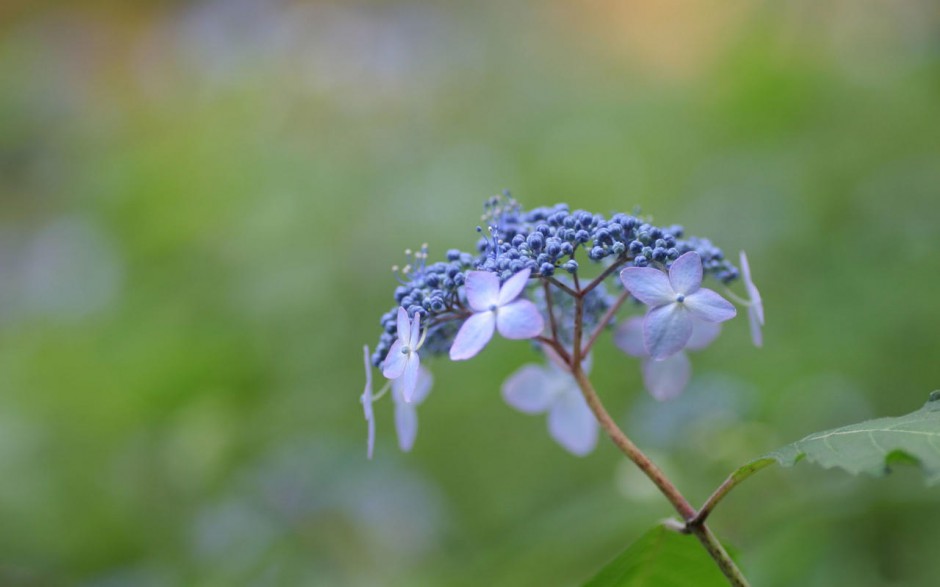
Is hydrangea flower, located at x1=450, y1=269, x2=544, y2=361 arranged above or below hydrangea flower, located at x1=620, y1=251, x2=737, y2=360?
above

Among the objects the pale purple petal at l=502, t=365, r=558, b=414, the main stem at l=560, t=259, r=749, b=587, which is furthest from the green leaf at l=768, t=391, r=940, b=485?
the pale purple petal at l=502, t=365, r=558, b=414

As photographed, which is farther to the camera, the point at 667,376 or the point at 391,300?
the point at 391,300

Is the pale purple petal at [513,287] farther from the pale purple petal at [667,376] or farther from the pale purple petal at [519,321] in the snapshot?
the pale purple petal at [667,376]

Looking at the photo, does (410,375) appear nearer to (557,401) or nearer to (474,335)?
(474,335)

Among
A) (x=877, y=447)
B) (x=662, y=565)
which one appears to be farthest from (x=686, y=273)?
(x=662, y=565)

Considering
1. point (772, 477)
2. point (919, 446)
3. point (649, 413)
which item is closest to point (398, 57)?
point (649, 413)

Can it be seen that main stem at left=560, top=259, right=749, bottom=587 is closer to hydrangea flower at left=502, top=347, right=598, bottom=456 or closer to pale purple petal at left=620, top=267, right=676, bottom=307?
pale purple petal at left=620, top=267, right=676, bottom=307
